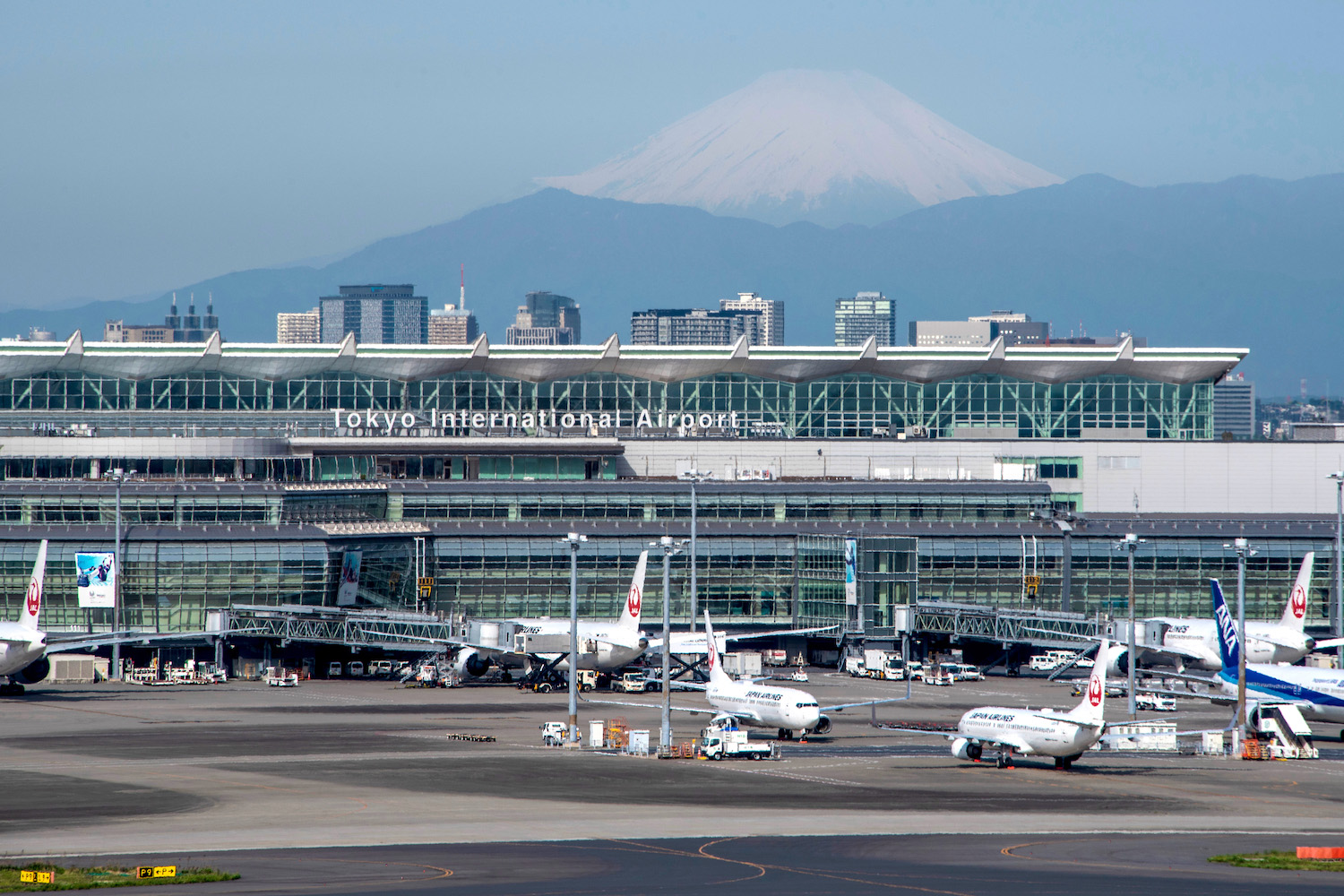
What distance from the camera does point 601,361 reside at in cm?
19062

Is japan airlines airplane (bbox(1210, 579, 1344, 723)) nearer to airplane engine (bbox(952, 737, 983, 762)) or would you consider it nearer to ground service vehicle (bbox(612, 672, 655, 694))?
airplane engine (bbox(952, 737, 983, 762))

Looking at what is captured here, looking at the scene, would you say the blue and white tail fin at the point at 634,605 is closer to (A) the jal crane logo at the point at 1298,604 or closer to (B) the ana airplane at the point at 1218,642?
(B) the ana airplane at the point at 1218,642

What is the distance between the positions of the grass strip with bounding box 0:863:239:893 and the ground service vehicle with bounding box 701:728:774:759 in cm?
3941

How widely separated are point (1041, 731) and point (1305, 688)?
2261 centimetres

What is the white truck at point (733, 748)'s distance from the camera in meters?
87.1

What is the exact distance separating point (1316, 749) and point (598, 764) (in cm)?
3968

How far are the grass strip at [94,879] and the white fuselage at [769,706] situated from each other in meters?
47.3

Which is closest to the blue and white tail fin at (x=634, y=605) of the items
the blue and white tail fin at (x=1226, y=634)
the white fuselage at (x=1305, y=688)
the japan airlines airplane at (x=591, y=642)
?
the japan airlines airplane at (x=591, y=642)

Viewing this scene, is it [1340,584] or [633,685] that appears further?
[1340,584]

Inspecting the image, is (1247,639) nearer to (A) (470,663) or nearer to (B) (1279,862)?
(A) (470,663)

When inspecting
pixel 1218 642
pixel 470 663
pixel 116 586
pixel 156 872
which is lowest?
pixel 156 872

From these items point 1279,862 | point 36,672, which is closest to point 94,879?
point 1279,862

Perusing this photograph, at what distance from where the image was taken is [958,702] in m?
119

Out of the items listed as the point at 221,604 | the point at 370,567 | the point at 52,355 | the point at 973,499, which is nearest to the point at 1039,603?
the point at 973,499
